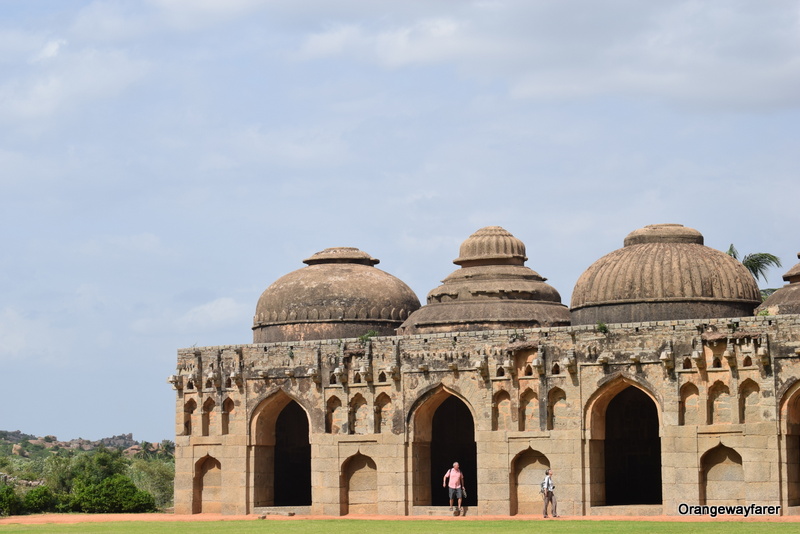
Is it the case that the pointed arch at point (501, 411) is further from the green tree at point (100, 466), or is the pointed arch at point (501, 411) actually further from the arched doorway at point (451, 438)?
the green tree at point (100, 466)

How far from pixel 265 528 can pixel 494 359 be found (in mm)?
6968

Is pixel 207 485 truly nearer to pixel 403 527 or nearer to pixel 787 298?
pixel 403 527

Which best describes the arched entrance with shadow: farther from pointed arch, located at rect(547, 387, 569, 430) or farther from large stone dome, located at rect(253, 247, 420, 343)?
pointed arch, located at rect(547, 387, 569, 430)

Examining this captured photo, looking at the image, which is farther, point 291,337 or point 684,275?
point 291,337

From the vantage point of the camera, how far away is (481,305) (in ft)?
119

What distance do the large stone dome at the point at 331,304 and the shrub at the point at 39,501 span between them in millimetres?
6822

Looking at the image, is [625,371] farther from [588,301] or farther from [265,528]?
[265,528]

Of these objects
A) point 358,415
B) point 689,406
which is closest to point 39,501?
point 358,415

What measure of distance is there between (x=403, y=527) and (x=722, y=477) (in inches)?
296

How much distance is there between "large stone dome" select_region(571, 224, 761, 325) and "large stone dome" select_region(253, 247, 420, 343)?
6294mm

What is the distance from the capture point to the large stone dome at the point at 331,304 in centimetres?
3834

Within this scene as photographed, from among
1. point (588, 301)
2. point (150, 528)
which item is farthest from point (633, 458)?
point (150, 528)

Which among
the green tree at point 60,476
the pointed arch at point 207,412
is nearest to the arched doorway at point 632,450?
the pointed arch at point 207,412

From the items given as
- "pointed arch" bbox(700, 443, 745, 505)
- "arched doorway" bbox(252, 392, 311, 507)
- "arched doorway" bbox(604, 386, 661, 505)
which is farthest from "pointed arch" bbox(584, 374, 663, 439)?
Result: "arched doorway" bbox(252, 392, 311, 507)
